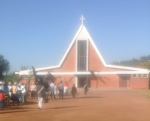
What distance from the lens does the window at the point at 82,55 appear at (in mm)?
46656

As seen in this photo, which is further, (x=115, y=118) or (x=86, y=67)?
(x=86, y=67)

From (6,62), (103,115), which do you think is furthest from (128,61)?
(103,115)

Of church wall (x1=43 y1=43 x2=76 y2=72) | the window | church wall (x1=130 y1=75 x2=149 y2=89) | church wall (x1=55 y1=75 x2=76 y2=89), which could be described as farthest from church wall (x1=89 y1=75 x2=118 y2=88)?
church wall (x1=43 y1=43 x2=76 y2=72)

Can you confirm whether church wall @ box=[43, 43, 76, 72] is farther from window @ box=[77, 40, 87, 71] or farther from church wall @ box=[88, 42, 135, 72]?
church wall @ box=[88, 42, 135, 72]

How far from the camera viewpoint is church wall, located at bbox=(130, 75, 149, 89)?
144ft

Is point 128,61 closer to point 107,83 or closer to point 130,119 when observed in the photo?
point 107,83

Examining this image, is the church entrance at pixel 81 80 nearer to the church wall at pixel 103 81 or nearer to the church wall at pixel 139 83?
the church wall at pixel 103 81

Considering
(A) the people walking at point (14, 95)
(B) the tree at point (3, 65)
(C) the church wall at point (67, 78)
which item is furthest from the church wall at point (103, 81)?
(A) the people walking at point (14, 95)

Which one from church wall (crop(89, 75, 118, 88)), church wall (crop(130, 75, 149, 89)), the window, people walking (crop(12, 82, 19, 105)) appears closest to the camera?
people walking (crop(12, 82, 19, 105))

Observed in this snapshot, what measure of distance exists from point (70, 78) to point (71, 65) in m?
2.05

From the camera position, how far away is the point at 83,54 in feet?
154

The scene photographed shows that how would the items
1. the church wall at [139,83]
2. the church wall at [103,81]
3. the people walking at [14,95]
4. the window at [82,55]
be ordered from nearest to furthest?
the people walking at [14,95] < the church wall at [139,83] < the church wall at [103,81] < the window at [82,55]

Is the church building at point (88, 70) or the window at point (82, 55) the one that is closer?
the church building at point (88, 70)

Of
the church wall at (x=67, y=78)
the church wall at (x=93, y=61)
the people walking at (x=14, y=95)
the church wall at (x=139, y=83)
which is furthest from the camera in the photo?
the church wall at (x=93, y=61)
